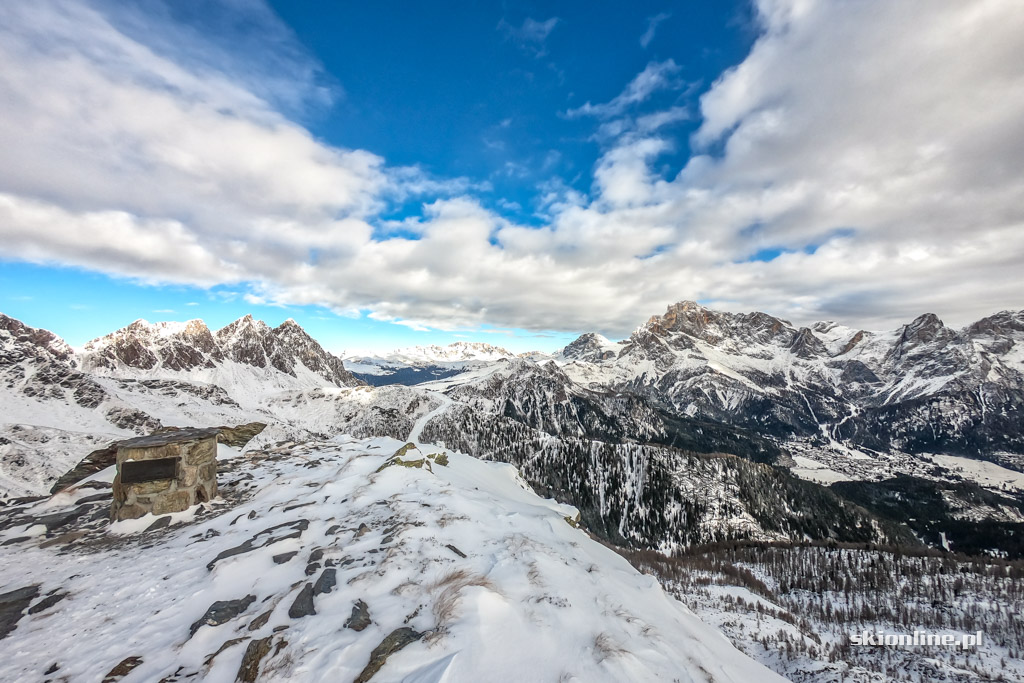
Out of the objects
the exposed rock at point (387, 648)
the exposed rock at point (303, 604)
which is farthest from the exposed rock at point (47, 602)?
the exposed rock at point (387, 648)

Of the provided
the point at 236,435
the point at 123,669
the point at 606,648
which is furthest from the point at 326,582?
the point at 236,435

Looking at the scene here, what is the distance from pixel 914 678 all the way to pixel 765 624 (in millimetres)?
6797

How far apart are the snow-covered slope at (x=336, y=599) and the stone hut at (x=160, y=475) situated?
59 centimetres

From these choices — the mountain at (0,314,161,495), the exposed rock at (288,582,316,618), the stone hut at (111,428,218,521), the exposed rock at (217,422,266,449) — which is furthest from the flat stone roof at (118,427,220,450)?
the mountain at (0,314,161,495)

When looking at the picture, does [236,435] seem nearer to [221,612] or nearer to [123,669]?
[221,612]

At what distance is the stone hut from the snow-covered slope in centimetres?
59

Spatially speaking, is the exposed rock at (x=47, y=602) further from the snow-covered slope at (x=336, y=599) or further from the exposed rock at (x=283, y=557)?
the exposed rock at (x=283, y=557)

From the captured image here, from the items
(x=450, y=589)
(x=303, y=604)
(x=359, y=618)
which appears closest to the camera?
(x=359, y=618)

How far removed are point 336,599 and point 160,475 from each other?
964 centimetres

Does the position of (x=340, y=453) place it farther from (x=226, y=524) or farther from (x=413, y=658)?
(x=413, y=658)

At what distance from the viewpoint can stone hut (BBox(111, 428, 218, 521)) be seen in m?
12.6

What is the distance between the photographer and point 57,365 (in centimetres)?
16125

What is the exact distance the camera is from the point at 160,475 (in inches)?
512

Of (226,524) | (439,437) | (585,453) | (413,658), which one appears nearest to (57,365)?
(439,437)
